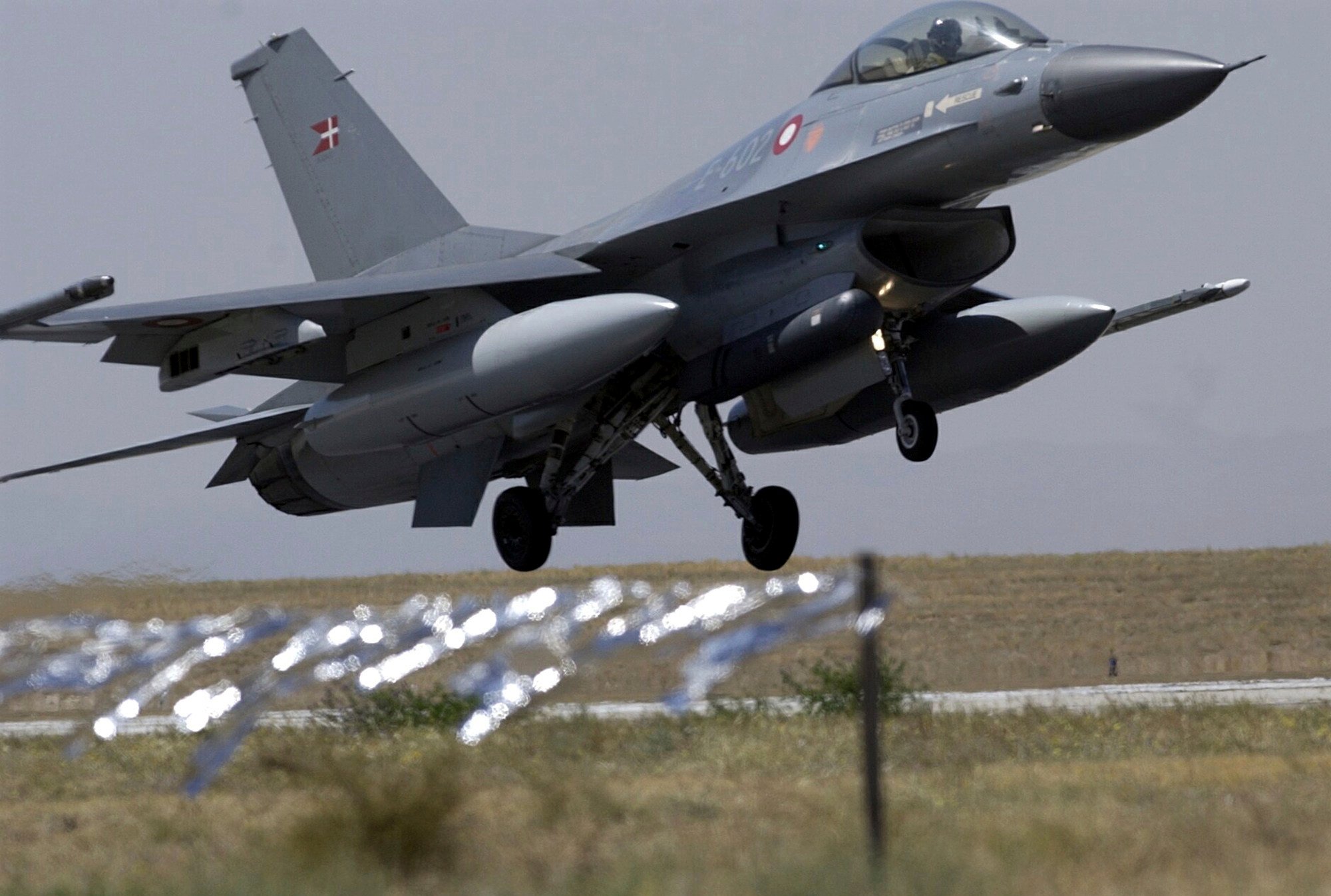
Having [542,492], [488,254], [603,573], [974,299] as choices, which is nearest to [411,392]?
[542,492]

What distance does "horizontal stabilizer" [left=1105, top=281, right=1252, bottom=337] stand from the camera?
16.1m

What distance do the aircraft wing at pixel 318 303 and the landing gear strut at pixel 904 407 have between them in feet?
9.09

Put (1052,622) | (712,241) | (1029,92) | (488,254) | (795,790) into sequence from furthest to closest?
(1052,622)
(488,254)
(712,241)
(1029,92)
(795,790)

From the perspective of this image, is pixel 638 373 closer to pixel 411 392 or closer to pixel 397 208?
pixel 411 392

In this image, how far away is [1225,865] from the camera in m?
6.64

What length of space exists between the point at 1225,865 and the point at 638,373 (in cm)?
897

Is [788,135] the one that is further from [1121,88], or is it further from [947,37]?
[1121,88]

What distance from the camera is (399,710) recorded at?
572 inches

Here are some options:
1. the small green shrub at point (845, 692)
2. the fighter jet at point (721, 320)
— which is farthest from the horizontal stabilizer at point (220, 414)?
the small green shrub at point (845, 692)

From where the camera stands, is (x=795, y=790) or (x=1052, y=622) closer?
(x=795, y=790)

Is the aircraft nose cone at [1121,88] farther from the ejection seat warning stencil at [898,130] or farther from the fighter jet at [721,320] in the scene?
the ejection seat warning stencil at [898,130]

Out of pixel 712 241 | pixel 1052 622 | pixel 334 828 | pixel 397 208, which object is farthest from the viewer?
pixel 1052 622

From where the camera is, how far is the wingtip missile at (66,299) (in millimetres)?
9664

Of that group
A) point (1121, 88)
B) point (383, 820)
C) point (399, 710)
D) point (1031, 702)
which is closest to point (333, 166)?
point (399, 710)
